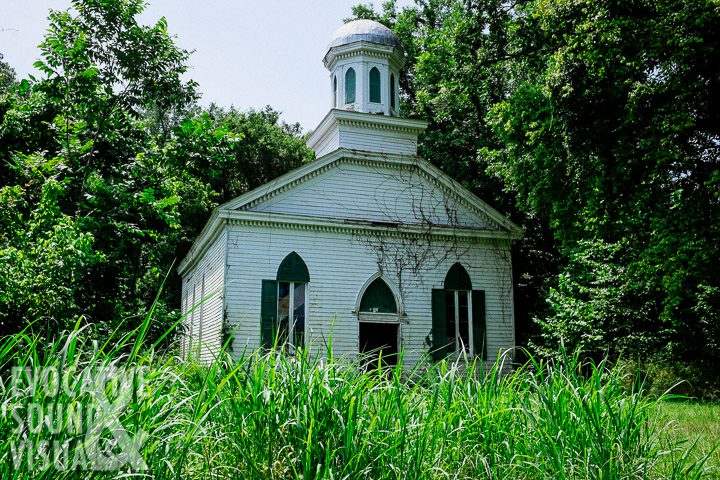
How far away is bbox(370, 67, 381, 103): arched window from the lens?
21.4m

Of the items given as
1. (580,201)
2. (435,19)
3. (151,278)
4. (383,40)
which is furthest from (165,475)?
(435,19)

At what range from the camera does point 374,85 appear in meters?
21.6

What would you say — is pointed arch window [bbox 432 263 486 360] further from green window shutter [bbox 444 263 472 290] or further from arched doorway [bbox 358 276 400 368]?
arched doorway [bbox 358 276 400 368]

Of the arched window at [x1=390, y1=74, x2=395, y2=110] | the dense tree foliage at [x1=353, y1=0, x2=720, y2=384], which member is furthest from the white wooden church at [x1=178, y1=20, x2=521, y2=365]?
the dense tree foliage at [x1=353, y1=0, x2=720, y2=384]

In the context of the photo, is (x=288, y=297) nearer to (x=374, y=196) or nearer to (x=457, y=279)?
(x=374, y=196)

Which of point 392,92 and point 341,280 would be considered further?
point 392,92

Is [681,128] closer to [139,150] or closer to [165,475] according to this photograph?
[139,150]

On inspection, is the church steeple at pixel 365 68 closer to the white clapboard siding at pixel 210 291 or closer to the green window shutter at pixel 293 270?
the green window shutter at pixel 293 270

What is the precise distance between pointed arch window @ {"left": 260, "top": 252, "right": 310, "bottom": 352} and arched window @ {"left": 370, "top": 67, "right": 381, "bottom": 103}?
7.42 meters

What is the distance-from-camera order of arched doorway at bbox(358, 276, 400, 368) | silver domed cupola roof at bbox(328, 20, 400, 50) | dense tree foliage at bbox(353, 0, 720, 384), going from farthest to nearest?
silver domed cupola roof at bbox(328, 20, 400, 50)
arched doorway at bbox(358, 276, 400, 368)
dense tree foliage at bbox(353, 0, 720, 384)

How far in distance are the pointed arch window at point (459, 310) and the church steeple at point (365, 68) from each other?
21.7 ft

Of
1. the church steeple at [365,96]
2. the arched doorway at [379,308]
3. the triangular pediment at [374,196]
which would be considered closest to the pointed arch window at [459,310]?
the arched doorway at [379,308]

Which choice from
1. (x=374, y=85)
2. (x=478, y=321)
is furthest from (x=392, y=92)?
(x=478, y=321)

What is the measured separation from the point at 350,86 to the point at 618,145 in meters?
10.3
